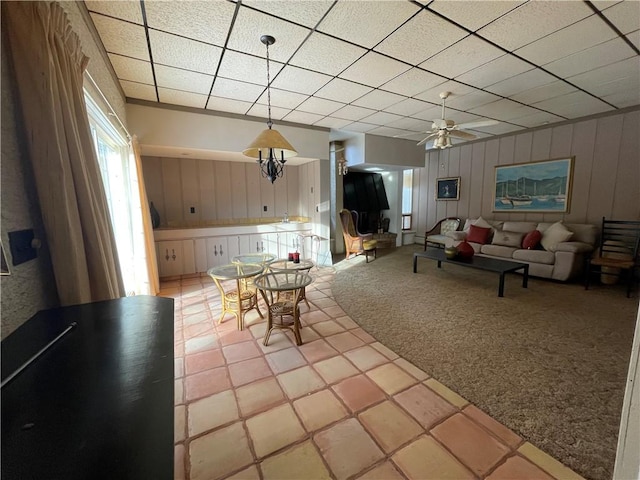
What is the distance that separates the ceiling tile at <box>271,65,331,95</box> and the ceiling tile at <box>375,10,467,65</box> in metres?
0.78

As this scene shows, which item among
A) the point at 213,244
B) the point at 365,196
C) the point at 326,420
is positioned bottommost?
the point at 326,420

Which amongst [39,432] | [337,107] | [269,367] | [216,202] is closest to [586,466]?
[269,367]

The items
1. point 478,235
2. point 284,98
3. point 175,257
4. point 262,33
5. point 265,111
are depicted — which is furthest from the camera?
point 478,235

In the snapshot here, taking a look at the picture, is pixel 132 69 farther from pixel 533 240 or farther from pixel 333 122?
pixel 533 240

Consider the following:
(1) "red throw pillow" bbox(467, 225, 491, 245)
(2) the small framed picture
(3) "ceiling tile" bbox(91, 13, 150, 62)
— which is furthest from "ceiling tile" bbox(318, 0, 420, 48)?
(2) the small framed picture

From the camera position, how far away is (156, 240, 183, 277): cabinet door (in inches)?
169

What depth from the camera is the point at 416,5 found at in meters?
Result: 1.84

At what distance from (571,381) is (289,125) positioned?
474 centimetres

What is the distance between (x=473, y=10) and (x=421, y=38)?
0.41m

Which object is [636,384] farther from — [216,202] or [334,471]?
[216,202]

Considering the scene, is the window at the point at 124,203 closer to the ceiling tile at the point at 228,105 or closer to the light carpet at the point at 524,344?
the ceiling tile at the point at 228,105

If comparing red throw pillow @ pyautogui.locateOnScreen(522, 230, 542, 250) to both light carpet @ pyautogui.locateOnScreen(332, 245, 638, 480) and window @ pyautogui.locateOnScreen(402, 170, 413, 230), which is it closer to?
light carpet @ pyautogui.locateOnScreen(332, 245, 638, 480)

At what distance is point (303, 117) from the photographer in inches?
169

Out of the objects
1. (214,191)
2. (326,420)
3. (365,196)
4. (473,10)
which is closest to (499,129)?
(365,196)
